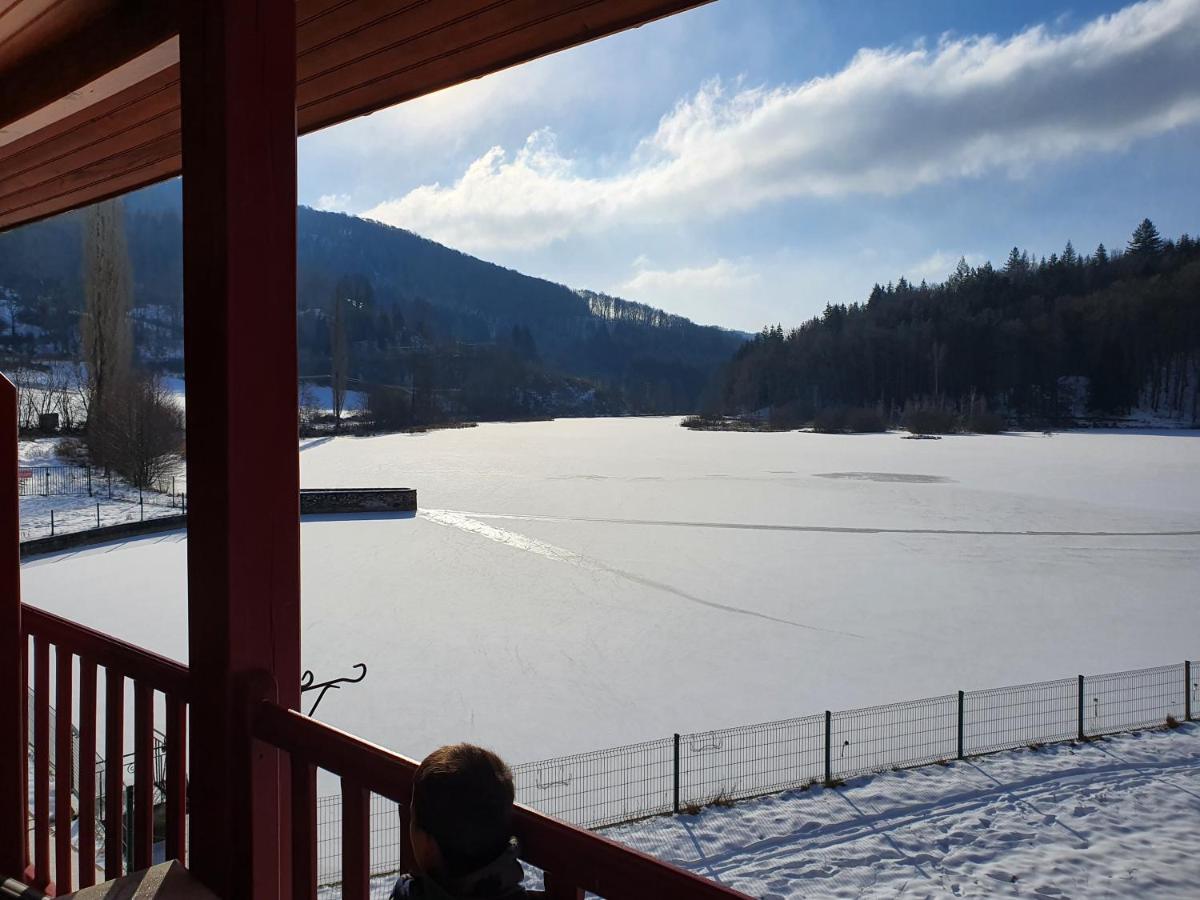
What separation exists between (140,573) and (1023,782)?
39.8ft

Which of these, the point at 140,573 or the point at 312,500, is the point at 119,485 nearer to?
the point at 312,500

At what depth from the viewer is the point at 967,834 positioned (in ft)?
17.2

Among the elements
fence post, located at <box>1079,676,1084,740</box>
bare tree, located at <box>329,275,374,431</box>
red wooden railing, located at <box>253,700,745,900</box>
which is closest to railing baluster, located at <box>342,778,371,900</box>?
red wooden railing, located at <box>253,700,745,900</box>

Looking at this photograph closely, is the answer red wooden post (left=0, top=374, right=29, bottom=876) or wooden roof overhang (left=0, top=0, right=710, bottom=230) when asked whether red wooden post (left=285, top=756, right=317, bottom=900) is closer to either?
red wooden post (left=0, top=374, right=29, bottom=876)

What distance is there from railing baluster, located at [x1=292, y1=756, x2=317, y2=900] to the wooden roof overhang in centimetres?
131

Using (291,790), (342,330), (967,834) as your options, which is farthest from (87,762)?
(342,330)

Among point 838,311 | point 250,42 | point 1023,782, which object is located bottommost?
point 1023,782

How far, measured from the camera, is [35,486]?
1916 cm

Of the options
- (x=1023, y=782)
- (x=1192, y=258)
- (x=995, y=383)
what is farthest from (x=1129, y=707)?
(x=1192, y=258)

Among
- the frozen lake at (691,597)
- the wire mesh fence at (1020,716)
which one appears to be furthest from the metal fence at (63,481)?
the wire mesh fence at (1020,716)

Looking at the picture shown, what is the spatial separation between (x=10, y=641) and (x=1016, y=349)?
75.0 m

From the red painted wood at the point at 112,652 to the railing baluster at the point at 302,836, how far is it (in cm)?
35

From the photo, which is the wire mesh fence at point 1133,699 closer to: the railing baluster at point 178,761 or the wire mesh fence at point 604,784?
the wire mesh fence at point 604,784

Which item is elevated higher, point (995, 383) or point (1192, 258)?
point (1192, 258)
